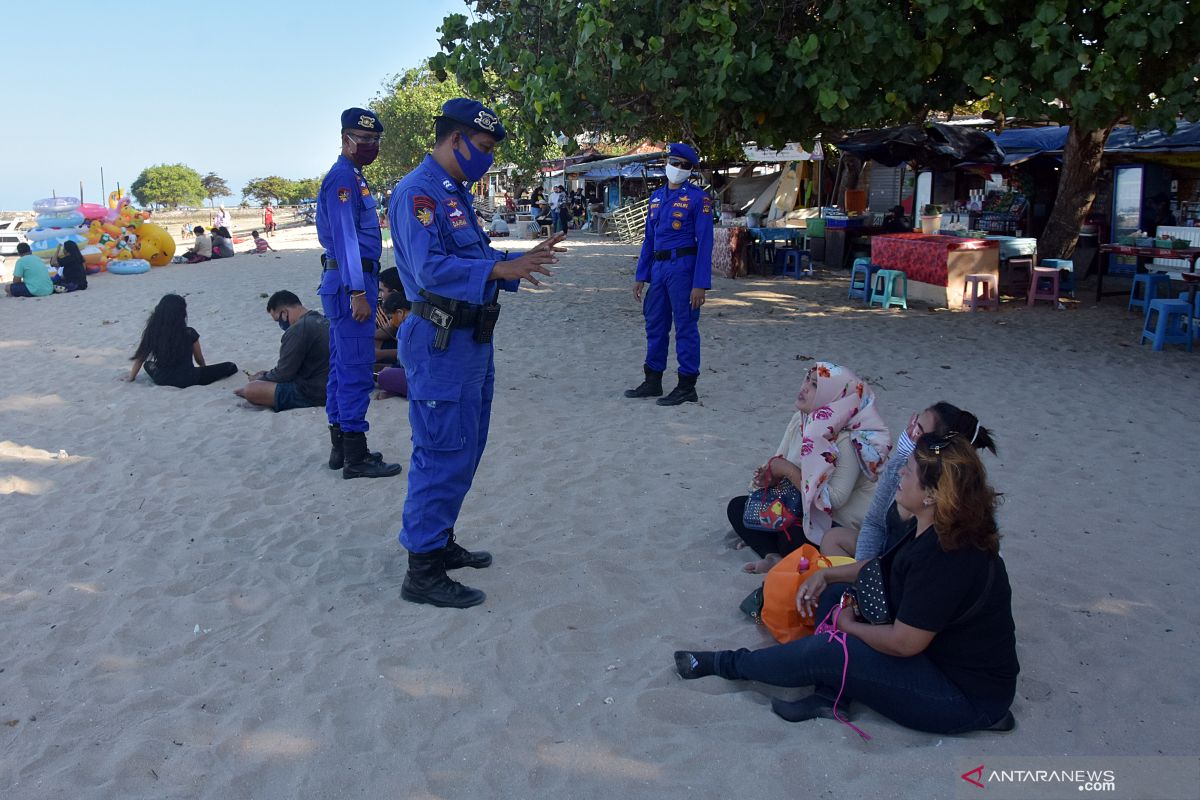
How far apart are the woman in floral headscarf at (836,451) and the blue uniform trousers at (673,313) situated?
9.85 ft

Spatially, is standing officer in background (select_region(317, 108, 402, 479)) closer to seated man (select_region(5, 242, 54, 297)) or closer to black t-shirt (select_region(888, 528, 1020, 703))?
black t-shirt (select_region(888, 528, 1020, 703))

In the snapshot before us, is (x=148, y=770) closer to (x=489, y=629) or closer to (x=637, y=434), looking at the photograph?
(x=489, y=629)

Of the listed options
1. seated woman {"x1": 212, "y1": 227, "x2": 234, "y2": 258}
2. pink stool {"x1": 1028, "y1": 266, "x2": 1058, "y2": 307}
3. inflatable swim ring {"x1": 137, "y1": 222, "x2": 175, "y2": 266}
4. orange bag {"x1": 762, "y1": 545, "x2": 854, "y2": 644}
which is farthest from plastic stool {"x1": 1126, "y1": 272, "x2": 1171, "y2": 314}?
seated woman {"x1": 212, "y1": 227, "x2": 234, "y2": 258}

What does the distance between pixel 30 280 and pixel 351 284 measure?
48.1 feet

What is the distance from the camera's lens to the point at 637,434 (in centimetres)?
618

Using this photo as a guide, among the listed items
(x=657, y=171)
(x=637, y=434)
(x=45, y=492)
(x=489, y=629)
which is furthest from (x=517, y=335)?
(x=657, y=171)

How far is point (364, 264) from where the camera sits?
5.41 metres

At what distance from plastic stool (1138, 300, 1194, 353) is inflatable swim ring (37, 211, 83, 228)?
23495mm

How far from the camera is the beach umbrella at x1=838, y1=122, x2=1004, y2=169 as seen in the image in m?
12.8

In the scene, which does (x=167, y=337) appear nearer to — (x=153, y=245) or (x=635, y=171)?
(x=153, y=245)

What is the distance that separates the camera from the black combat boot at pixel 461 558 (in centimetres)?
409

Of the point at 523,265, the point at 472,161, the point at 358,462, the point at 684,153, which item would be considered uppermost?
the point at 684,153

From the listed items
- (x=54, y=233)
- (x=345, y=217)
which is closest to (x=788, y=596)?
(x=345, y=217)

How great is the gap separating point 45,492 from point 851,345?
731 centimetres
